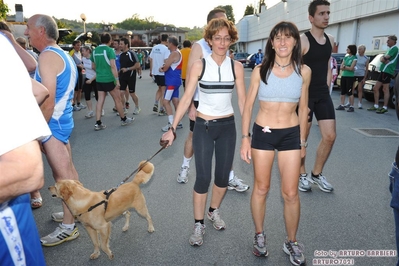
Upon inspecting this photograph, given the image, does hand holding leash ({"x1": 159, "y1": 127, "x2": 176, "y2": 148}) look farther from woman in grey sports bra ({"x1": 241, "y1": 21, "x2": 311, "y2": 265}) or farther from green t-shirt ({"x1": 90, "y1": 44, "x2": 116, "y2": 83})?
green t-shirt ({"x1": 90, "y1": 44, "x2": 116, "y2": 83})

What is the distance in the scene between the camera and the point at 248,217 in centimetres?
356

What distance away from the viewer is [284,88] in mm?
2686

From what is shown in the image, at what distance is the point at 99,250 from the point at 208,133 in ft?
5.07

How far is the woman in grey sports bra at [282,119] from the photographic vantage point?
2688mm

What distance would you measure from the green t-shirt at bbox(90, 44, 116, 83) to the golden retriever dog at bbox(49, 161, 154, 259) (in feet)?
17.0

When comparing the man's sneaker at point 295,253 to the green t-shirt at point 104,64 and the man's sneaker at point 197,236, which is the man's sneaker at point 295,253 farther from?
the green t-shirt at point 104,64

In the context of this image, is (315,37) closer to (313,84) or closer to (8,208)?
(313,84)

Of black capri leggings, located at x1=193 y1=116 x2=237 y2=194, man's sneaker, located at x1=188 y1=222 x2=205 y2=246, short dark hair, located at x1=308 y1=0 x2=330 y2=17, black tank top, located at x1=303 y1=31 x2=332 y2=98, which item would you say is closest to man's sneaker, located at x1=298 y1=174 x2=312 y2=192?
black tank top, located at x1=303 y1=31 x2=332 y2=98

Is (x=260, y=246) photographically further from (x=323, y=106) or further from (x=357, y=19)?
Result: (x=357, y=19)

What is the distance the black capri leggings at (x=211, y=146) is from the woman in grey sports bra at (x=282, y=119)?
9.9 inches

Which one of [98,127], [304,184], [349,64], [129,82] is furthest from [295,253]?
[349,64]

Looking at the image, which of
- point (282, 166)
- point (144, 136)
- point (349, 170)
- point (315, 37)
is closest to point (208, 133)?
point (282, 166)

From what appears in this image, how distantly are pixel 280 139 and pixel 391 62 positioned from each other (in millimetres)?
8957

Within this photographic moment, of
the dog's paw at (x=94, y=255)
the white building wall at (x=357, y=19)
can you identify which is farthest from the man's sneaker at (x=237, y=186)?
the white building wall at (x=357, y=19)
